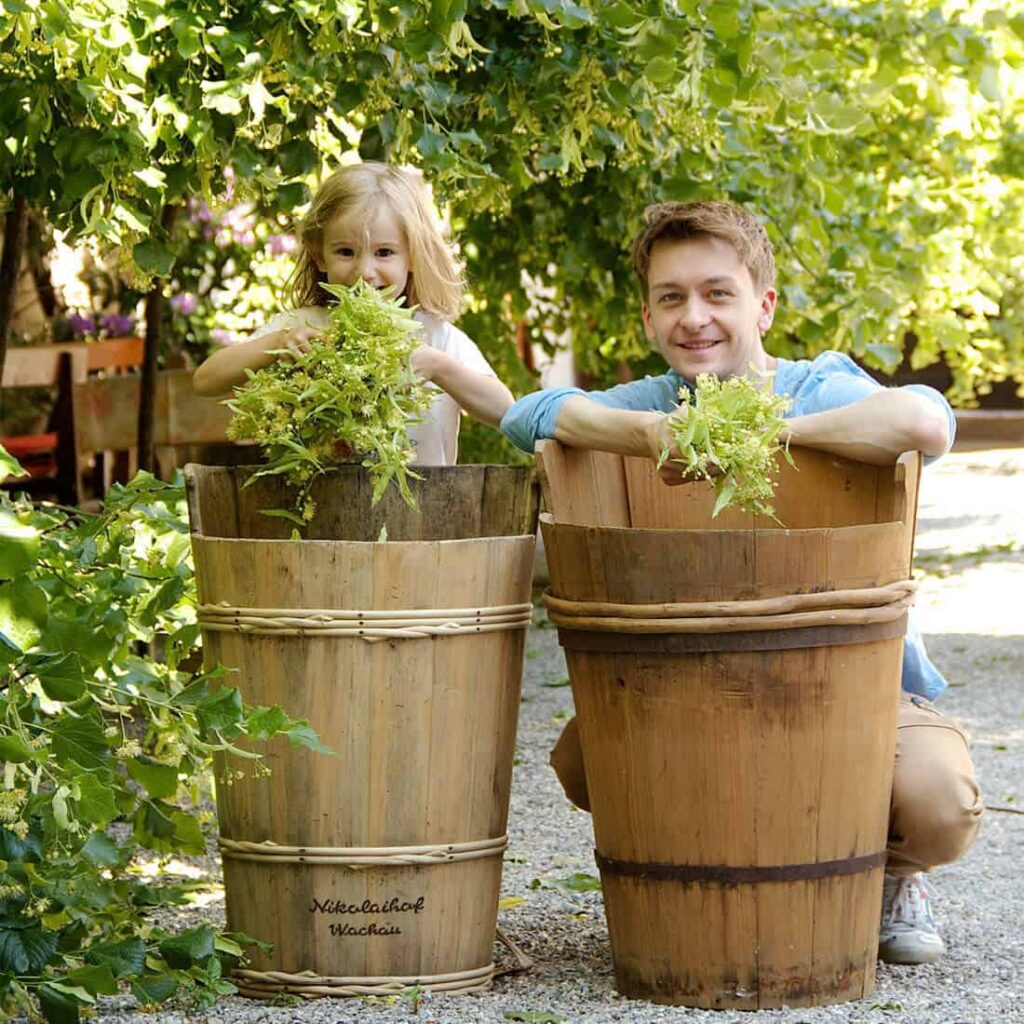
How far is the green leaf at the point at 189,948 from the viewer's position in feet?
8.28

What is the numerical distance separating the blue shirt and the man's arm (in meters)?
0.12

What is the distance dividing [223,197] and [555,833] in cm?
179

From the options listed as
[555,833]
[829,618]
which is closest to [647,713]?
[829,618]

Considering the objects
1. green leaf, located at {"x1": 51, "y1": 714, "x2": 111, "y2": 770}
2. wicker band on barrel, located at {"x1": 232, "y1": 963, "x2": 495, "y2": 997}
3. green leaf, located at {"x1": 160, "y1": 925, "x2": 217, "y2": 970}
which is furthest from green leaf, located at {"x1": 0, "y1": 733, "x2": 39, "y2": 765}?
wicker band on barrel, located at {"x1": 232, "y1": 963, "x2": 495, "y2": 997}

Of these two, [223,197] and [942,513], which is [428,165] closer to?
[223,197]

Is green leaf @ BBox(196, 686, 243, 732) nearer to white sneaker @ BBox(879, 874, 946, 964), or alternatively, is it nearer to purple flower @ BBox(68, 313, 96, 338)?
white sneaker @ BBox(879, 874, 946, 964)

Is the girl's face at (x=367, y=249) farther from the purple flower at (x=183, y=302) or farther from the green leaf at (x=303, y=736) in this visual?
the purple flower at (x=183, y=302)

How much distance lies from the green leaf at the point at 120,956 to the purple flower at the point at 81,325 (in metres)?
6.35

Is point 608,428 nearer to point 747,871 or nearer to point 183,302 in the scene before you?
point 747,871

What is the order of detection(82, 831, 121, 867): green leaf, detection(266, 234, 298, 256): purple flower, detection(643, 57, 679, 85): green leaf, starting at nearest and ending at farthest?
detection(82, 831, 121, 867): green leaf
detection(643, 57, 679, 85): green leaf
detection(266, 234, 298, 256): purple flower

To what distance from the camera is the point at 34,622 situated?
2.12m

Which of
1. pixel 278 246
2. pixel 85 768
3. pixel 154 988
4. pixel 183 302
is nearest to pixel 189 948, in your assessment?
pixel 154 988

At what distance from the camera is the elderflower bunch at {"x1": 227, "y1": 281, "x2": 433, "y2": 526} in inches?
107

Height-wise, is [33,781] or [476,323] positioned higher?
[476,323]
